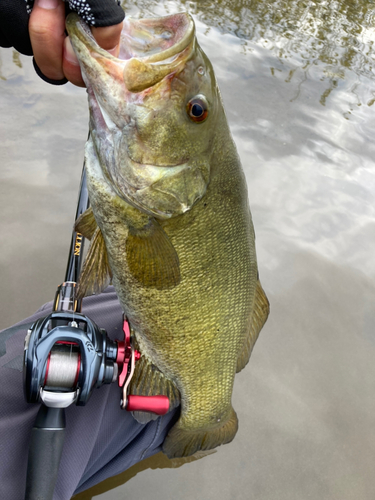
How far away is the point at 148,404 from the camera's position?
1416mm

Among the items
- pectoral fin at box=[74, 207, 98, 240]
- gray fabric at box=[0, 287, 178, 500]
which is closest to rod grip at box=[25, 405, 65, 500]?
gray fabric at box=[0, 287, 178, 500]

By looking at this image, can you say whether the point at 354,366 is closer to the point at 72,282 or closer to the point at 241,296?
the point at 241,296

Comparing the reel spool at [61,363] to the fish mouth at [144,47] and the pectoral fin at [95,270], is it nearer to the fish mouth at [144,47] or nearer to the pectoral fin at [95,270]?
the pectoral fin at [95,270]

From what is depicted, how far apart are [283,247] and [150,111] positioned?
2.20m

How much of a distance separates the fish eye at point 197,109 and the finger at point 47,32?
16.4 inches

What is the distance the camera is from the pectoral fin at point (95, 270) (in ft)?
4.74

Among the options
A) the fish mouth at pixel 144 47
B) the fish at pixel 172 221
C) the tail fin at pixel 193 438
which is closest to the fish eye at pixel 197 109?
the fish at pixel 172 221

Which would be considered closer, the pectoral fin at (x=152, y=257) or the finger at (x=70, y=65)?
the finger at (x=70, y=65)

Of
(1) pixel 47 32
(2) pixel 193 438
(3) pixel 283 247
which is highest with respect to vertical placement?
(1) pixel 47 32

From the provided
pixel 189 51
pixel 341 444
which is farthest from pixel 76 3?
pixel 341 444

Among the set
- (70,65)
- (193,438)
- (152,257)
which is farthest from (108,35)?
(193,438)

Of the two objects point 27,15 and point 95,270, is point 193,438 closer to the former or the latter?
point 95,270

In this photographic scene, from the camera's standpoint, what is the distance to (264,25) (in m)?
6.05

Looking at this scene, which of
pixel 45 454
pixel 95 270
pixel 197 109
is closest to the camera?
pixel 45 454
